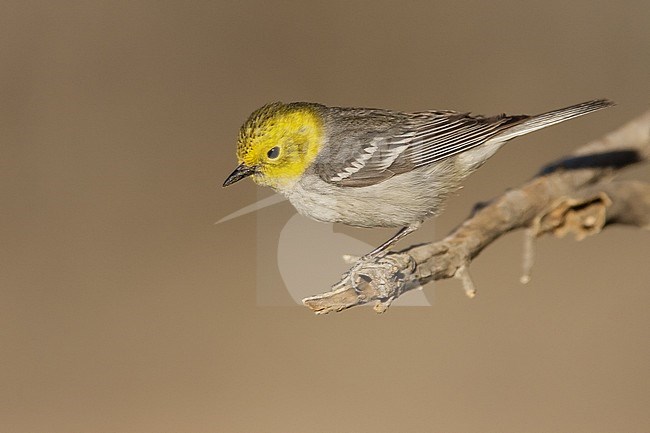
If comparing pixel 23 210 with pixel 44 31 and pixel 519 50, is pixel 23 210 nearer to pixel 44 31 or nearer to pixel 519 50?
pixel 44 31

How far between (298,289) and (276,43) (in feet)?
18.7

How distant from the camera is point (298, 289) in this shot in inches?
206


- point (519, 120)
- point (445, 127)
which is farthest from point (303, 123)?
point (519, 120)

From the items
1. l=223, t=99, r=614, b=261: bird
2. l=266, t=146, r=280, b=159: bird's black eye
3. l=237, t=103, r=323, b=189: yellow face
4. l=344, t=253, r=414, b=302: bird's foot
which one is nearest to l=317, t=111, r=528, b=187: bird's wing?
l=223, t=99, r=614, b=261: bird

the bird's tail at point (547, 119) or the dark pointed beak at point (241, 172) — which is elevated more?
the bird's tail at point (547, 119)

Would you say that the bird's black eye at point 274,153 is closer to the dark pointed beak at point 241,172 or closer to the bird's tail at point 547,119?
the dark pointed beak at point 241,172

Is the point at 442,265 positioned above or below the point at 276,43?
below

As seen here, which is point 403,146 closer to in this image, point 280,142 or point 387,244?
point 387,244

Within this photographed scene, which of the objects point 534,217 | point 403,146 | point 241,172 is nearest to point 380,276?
point 241,172

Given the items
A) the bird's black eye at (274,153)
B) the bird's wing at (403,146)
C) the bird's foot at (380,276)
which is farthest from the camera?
the bird's wing at (403,146)

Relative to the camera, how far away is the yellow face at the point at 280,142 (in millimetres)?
3982

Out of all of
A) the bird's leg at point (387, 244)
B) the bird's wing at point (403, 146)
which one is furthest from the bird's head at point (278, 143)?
the bird's leg at point (387, 244)

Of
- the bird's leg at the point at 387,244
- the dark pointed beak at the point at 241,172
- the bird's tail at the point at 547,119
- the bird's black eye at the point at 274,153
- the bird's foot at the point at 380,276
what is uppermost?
the bird's tail at the point at 547,119

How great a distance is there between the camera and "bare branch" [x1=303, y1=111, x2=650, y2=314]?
3.59 metres
